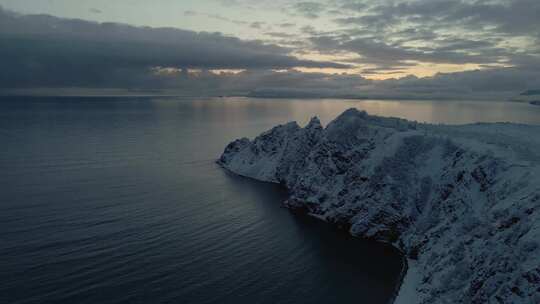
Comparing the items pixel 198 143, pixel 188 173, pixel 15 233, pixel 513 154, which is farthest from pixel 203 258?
pixel 198 143

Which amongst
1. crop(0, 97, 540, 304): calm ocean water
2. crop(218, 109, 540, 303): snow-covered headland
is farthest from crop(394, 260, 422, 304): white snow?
crop(0, 97, 540, 304): calm ocean water

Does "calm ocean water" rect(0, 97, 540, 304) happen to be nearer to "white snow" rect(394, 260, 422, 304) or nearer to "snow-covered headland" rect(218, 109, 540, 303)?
"white snow" rect(394, 260, 422, 304)

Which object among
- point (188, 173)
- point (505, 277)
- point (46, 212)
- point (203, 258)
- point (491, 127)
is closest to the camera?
point (505, 277)

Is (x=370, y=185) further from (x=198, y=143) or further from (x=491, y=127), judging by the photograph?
(x=198, y=143)

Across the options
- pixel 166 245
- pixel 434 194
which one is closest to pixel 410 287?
pixel 434 194

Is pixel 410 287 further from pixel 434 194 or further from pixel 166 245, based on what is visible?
pixel 166 245
